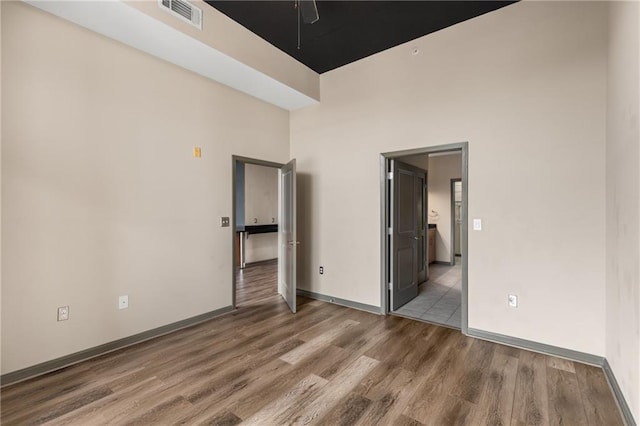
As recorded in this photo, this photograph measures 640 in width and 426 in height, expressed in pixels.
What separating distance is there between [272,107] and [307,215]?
5.93 ft

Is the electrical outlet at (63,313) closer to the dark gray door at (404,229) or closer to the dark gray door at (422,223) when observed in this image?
the dark gray door at (404,229)

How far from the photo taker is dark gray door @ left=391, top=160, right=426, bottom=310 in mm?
3922

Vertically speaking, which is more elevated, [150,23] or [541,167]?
[150,23]

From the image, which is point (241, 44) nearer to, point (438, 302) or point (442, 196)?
point (438, 302)

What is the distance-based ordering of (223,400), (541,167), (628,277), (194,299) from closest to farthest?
(628,277) < (223,400) < (541,167) < (194,299)

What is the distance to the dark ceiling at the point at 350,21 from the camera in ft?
9.66

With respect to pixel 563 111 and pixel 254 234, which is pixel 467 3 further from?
pixel 254 234

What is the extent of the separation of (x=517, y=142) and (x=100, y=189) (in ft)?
13.6

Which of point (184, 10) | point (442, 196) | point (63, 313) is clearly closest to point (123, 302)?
point (63, 313)

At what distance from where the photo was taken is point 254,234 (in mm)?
7293

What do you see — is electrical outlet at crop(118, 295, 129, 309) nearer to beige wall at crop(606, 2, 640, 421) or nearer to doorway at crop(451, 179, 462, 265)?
beige wall at crop(606, 2, 640, 421)

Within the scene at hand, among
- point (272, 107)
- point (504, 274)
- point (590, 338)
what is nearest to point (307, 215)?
point (272, 107)

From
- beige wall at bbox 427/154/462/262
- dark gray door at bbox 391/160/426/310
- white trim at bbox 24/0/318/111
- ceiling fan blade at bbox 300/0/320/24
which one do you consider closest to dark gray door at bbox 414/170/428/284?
dark gray door at bbox 391/160/426/310

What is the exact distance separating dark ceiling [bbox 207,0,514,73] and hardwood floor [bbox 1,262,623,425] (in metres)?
3.51
